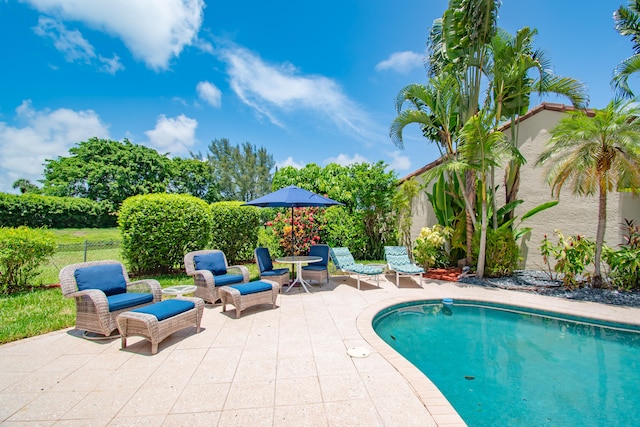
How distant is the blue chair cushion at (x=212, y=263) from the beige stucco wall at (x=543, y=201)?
9767 mm

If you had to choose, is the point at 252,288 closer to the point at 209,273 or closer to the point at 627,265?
the point at 209,273

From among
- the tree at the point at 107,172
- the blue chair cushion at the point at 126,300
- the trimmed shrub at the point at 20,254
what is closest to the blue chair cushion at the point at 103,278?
the blue chair cushion at the point at 126,300

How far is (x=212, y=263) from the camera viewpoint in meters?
6.77

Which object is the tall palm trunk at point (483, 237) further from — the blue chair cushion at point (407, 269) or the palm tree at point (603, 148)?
the blue chair cushion at point (407, 269)

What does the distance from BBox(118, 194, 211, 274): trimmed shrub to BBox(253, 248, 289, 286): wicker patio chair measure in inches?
106

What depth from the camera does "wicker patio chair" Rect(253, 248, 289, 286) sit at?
750 cm

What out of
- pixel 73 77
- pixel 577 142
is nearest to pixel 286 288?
pixel 577 142

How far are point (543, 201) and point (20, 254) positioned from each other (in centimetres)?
1510

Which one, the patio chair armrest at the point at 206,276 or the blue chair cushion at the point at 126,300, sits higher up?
the patio chair armrest at the point at 206,276

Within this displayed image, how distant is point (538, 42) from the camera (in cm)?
881

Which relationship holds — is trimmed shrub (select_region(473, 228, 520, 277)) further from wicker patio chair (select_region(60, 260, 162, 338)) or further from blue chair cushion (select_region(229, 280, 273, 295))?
wicker patio chair (select_region(60, 260, 162, 338))

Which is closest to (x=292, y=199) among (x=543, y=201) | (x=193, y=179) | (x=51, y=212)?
(x=543, y=201)

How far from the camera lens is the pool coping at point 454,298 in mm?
2863

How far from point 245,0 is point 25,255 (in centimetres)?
917
